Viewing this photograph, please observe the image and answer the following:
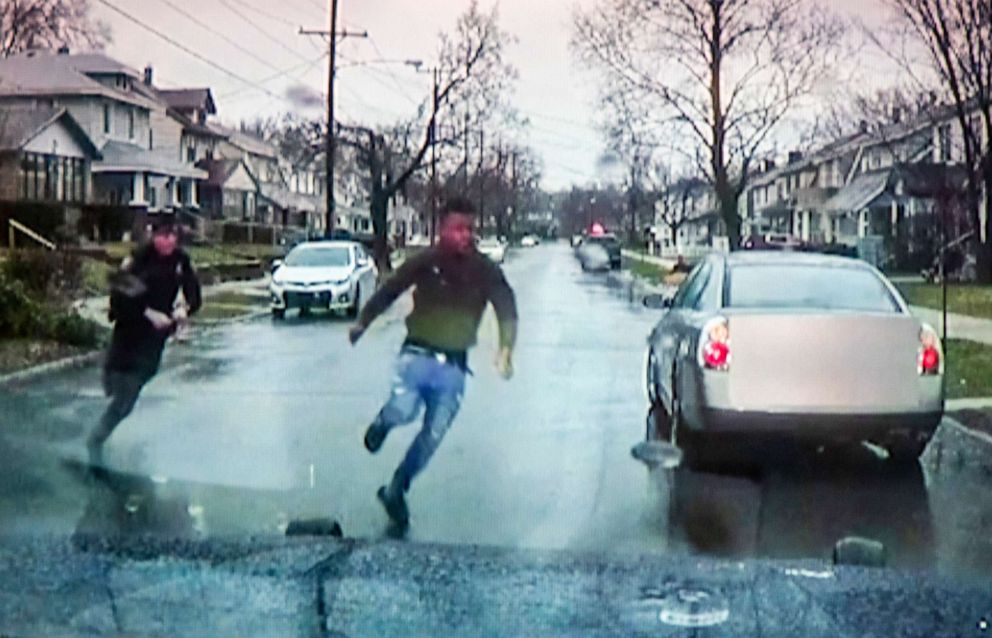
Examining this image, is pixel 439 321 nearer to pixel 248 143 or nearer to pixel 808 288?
pixel 808 288

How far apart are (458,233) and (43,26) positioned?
7803 mm

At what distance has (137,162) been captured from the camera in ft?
55.2

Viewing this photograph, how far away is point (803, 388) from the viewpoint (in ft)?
31.1

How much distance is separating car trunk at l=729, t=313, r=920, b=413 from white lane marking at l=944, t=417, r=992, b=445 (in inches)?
78.8

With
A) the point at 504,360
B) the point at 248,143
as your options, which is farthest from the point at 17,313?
the point at 504,360

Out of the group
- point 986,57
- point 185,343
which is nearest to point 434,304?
point 185,343

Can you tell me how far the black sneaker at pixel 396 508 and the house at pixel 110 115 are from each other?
6167mm

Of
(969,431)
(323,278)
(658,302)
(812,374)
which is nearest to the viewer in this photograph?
(812,374)

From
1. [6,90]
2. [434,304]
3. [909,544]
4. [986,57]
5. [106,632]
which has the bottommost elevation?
[909,544]

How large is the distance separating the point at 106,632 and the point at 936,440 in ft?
28.2

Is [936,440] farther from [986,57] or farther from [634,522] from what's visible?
[986,57]

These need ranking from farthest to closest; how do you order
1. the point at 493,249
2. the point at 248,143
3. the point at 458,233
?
the point at 248,143 < the point at 493,249 < the point at 458,233

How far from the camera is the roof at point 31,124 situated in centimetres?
1650

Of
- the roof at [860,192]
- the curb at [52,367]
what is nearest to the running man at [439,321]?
the curb at [52,367]
